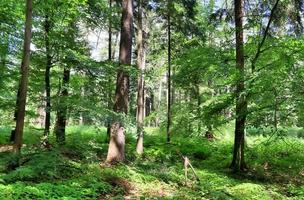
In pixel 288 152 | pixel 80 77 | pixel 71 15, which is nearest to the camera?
pixel 71 15

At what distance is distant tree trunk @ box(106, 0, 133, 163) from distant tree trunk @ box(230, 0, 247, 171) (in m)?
3.67

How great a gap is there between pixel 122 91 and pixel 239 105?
13.0ft

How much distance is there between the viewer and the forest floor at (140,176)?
762cm

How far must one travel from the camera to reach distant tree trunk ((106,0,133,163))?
11.4 metres

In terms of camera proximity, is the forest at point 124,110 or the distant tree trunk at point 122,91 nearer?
the forest at point 124,110

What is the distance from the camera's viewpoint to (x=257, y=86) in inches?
439

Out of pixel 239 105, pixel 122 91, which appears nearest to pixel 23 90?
pixel 122 91

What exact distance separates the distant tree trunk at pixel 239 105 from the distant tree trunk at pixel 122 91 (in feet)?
12.0

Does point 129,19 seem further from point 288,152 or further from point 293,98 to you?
point 288,152

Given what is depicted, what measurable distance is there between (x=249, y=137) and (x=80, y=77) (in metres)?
12.3

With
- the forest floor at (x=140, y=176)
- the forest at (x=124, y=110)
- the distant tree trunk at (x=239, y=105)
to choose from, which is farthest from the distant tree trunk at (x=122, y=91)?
the distant tree trunk at (x=239, y=105)

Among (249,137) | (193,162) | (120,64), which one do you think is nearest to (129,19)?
(120,64)

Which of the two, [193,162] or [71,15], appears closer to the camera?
[71,15]

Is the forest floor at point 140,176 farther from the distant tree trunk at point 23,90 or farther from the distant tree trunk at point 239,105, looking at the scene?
the distant tree trunk at point 239,105
